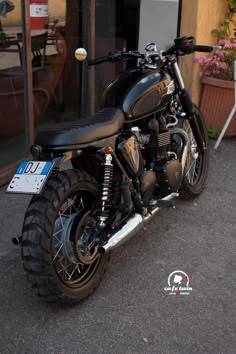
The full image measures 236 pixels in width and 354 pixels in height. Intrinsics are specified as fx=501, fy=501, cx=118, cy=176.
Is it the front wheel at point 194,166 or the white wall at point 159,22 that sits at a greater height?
the white wall at point 159,22

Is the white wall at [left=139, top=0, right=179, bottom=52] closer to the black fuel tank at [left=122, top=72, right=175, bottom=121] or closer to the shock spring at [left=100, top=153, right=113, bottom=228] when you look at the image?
the black fuel tank at [left=122, top=72, right=175, bottom=121]

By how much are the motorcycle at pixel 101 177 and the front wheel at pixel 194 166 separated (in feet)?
1.05

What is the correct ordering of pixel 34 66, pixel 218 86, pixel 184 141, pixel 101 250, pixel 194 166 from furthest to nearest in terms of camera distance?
1. pixel 218 86
2. pixel 34 66
3. pixel 194 166
4. pixel 184 141
5. pixel 101 250

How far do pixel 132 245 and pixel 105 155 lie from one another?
96cm

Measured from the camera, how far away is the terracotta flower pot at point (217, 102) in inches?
238

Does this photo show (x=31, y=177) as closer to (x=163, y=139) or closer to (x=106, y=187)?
(x=106, y=187)

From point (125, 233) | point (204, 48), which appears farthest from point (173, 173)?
point (204, 48)

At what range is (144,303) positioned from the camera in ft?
9.48

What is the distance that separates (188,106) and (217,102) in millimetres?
2426

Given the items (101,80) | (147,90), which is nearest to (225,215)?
(147,90)

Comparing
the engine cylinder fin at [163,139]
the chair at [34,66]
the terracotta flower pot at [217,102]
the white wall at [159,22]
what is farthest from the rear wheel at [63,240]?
the white wall at [159,22]

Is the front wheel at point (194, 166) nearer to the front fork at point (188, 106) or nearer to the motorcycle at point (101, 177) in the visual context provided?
the front fork at point (188, 106)

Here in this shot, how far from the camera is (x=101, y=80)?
612cm

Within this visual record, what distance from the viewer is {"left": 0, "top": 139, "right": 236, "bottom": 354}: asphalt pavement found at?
2.55 meters
